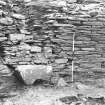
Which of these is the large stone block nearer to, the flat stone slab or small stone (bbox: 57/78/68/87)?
the flat stone slab

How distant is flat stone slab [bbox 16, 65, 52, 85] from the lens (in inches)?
227

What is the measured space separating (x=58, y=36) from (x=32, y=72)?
48.7 inches

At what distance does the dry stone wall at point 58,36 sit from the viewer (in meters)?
6.11

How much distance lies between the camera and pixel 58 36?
631cm

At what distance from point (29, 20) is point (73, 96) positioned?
8.00ft

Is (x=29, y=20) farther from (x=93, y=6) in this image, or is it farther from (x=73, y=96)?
(x=73, y=96)

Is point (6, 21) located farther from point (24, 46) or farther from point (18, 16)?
point (24, 46)

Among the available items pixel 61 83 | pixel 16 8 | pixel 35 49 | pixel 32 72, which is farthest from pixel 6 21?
pixel 61 83

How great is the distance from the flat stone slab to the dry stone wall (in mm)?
182

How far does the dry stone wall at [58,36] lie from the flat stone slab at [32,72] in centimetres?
18

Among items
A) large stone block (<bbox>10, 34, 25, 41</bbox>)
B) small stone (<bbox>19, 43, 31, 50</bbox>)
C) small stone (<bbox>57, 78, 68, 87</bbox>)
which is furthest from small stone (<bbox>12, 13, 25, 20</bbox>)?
small stone (<bbox>57, 78, 68, 87</bbox>)

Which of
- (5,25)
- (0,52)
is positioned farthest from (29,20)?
(0,52)

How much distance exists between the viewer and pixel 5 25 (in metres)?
6.15

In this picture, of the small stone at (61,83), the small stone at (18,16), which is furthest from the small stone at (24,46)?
the small stone at (61,83)
